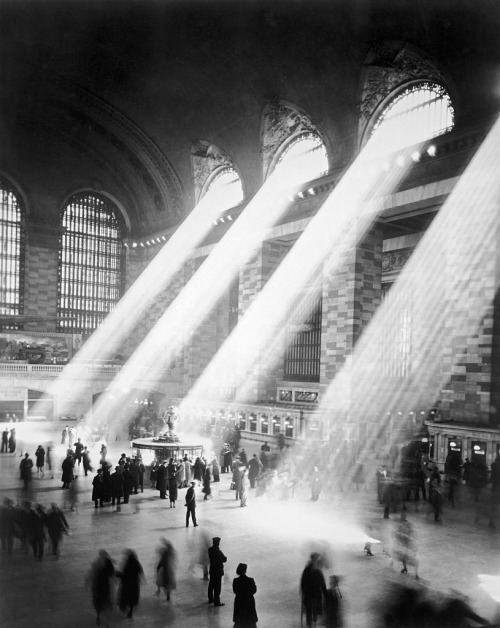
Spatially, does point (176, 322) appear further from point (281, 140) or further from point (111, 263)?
point (281, 140)

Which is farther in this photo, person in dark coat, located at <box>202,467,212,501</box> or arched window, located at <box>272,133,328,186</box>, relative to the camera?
arched window, located at <box>272,133,328,186</box>

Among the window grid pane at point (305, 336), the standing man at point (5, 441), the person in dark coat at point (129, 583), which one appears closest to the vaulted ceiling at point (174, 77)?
the window grid pane at point (305, 336)

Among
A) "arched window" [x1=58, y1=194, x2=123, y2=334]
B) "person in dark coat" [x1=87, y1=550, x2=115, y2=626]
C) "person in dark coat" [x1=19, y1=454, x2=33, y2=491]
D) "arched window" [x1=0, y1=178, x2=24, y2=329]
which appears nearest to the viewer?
"person in dark coat" [x1=87, y1=550, x2=115, y2=626]

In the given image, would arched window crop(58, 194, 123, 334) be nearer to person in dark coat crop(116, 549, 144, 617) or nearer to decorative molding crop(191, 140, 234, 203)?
decorative molding crop(191, 140, 234, 203)

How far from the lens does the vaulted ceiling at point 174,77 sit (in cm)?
2117

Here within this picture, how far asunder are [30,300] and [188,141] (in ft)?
46.4

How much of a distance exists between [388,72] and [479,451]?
49.6ft

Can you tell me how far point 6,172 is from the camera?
3706 centimetres

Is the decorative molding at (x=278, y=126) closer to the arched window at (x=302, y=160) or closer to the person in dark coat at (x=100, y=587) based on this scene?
the arched window at (x=302, y=160)

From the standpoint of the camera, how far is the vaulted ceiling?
69.5 ft

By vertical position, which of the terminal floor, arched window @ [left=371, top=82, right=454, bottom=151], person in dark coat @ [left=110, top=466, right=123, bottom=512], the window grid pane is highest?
arched window @ [left=371, top=82, right=454, bottom=151]

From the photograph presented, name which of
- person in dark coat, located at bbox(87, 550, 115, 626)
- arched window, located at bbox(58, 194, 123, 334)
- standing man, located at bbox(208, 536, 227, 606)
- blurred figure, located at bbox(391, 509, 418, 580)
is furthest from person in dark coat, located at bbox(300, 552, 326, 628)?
arched window, located at bbox(58, 194, 123, 334)

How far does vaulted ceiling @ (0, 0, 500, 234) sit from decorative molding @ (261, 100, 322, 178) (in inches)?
19.0

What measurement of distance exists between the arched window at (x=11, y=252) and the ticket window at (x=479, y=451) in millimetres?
28836
